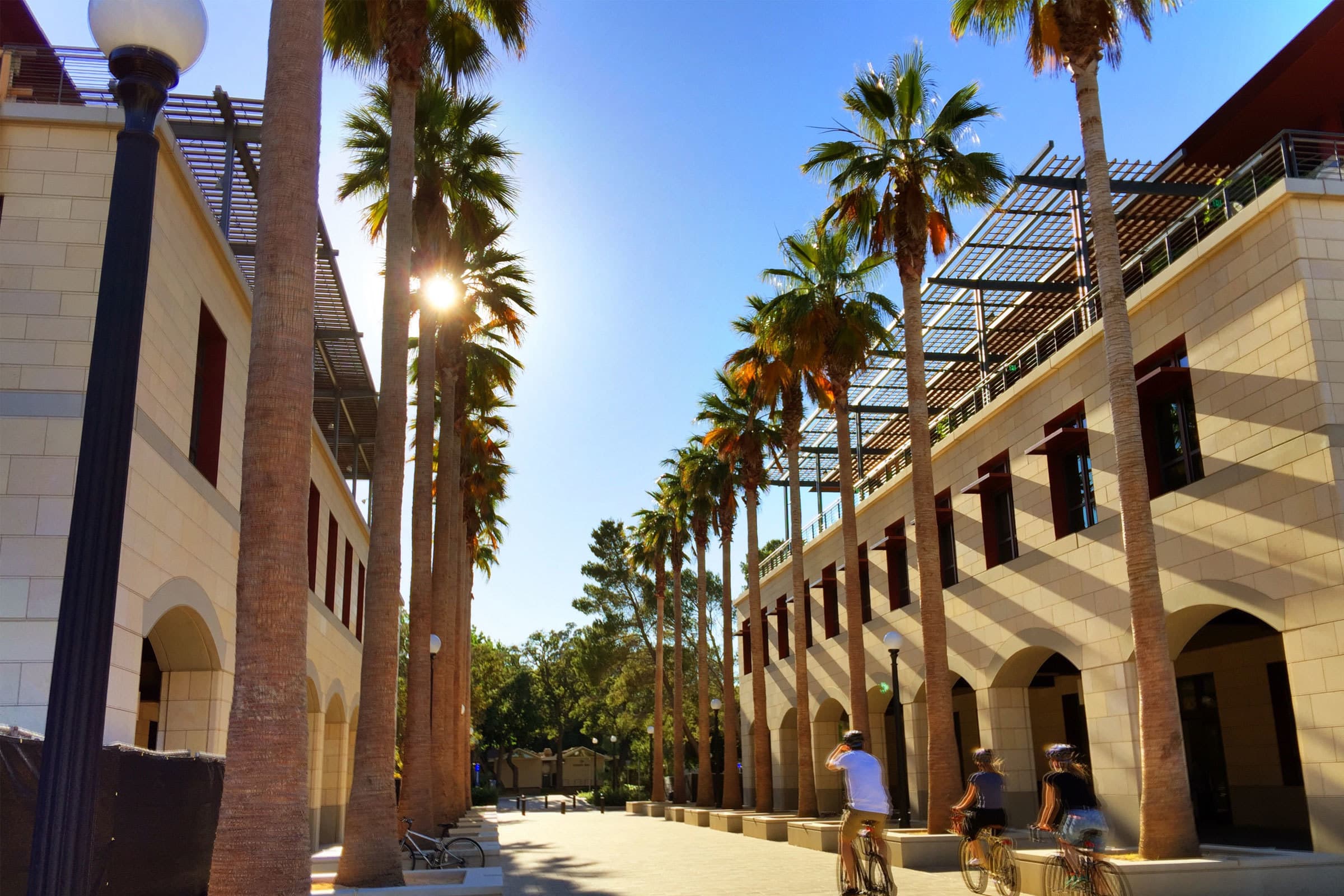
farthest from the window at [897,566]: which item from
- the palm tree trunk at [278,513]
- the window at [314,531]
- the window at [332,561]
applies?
the palm tree trunk at [278,513]

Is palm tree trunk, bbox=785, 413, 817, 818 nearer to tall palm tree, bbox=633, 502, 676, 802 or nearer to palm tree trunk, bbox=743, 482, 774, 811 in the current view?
palm tree trunk, bbox=743, 482, 774, 811

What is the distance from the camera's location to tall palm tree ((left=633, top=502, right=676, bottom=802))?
167 ft

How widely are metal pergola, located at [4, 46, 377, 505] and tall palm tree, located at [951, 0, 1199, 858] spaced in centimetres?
1057

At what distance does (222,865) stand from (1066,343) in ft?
62.9

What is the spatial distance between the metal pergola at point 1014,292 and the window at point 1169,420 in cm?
258

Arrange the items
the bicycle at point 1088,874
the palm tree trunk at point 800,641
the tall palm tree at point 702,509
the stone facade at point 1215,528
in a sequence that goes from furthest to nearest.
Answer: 1. the tall palm tree at point 702,509
2. the palm tree trunk at point 800,641
3. the stone facade at point 1215,528
4. the bicycle at point 1088,874

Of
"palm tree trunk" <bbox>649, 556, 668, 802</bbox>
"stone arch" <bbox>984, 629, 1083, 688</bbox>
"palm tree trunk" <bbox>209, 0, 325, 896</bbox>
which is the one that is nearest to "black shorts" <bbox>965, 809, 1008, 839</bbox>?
"stone arch" <bbox>984, 629, 1083, 688</bbox>

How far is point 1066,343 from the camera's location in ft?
73.8

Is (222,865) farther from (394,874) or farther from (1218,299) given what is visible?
(1218,299)

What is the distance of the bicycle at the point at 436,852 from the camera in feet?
52.3

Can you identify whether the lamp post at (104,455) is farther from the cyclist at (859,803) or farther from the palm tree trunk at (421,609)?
the palm tree trunk at (421,609)

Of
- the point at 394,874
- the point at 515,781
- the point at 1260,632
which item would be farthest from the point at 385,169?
the point at 515,781

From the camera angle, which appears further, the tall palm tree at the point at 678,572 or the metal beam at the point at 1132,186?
the tall palm tree at the point at 678,572

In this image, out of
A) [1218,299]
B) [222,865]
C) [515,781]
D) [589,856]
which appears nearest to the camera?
[222,865]
